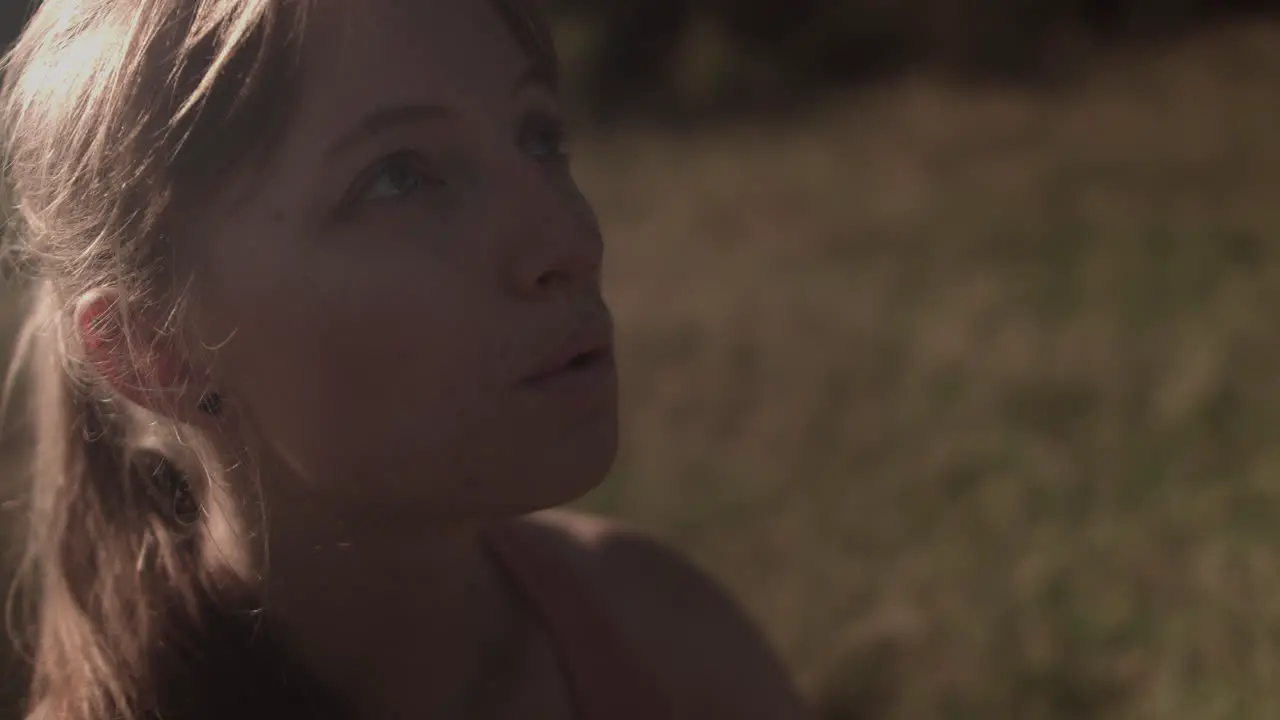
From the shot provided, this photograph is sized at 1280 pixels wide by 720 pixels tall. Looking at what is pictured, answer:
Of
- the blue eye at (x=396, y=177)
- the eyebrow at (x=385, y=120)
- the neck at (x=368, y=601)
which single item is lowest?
the neck at (x=368, y=601)

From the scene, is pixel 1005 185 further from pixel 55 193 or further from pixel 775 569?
pixel 55 193

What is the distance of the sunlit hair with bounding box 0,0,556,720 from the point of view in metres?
0.71

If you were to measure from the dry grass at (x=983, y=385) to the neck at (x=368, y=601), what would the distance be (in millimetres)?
744

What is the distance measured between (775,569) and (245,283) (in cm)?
106

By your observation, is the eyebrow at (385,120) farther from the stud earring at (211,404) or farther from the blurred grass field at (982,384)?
the blurred grass field at (982,384)

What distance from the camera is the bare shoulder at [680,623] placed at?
98 cm

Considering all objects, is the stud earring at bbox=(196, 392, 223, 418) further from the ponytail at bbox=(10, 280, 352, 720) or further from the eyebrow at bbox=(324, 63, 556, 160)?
the eyebrow at bbox=(324, 63, 556, 160)

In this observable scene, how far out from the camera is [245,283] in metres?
0.73

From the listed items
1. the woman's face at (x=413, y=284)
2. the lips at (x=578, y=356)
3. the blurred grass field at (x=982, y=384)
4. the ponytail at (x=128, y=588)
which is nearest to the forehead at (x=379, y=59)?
the woman's face at (x=413, y=284)

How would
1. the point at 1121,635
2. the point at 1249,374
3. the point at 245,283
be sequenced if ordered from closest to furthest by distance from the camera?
the point at 245,283 → the point at 1121,635 → the point at 1249,374

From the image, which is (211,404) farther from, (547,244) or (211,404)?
(547,244)

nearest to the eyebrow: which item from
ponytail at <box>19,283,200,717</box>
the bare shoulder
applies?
ponytail at <box>19,283,200,717</box>

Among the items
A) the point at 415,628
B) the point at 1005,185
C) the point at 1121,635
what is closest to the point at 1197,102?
the point at 1005,185

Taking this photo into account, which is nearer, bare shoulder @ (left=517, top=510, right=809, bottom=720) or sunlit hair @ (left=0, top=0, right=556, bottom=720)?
sunlit hair @ (left=0, top=0, right=556, bottom=720)
